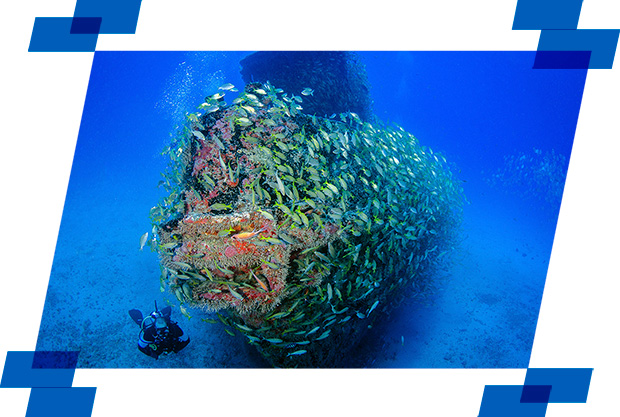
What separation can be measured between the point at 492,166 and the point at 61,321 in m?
65.6

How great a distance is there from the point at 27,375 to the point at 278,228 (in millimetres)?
2767

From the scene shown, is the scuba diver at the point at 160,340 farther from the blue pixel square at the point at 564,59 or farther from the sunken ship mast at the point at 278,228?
the blue pixel square at the point at 564,59

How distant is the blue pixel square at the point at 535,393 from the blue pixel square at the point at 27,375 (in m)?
4.55

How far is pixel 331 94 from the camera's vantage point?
11086mm

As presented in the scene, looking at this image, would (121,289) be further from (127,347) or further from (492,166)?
(492,166)

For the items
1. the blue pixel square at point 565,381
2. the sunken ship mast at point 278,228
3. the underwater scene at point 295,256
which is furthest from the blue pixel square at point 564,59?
the blue pixel square at point 565,381

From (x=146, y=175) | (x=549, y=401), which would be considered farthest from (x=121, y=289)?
(x=146, y=175)

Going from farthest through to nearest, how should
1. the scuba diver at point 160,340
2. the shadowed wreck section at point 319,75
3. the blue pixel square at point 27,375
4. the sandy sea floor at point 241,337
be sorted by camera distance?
the shadowed wreck section at point 319,75, the sandy sea floor at point 241,337, the scuba diver at point 160,340, the blue pixel square at point 27,375

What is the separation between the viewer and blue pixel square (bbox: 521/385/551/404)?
3.05m
